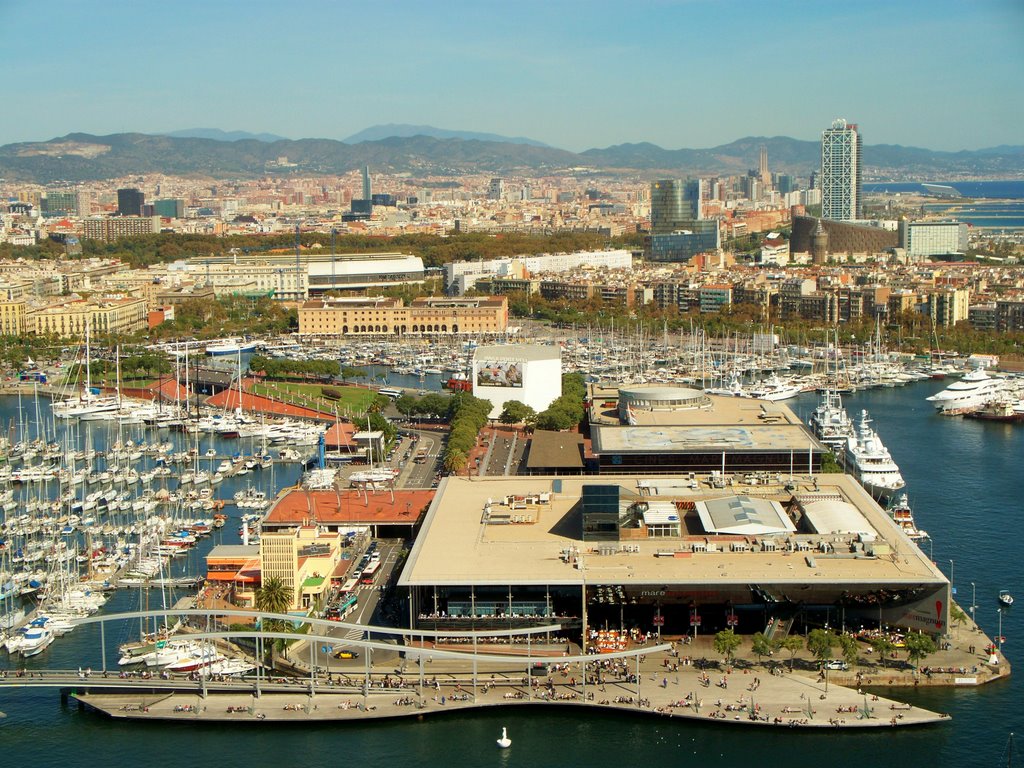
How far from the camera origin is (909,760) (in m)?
8.74

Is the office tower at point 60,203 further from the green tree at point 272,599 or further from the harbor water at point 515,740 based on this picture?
the harbor water at point 515,740

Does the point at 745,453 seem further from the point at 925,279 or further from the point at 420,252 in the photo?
the point at 420,252

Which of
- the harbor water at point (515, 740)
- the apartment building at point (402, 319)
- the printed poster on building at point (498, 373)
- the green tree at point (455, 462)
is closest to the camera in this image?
the harbor water at point (515, 740)

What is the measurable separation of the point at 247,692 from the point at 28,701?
1615mm

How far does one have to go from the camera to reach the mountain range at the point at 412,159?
111 m

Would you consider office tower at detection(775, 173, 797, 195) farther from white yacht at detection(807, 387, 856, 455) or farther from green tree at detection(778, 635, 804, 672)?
green tree at detection(778, 635, 804, 672)

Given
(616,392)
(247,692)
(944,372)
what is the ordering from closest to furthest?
1. (247,692)
2. (616,392)
3. (944,372)

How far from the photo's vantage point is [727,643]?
9805mm

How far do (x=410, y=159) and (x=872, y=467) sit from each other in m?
118

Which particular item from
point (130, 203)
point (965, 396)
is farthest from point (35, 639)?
point (130, 203)

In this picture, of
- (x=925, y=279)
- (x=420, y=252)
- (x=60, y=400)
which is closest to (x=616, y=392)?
(x=60, y=400)

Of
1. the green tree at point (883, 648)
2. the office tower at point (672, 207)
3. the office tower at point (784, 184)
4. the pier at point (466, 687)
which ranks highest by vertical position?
the office tower at point (784, 184)

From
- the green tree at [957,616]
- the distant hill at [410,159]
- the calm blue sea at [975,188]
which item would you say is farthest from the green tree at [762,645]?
the distant hill at [410,159]

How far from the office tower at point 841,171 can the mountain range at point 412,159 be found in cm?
6472
